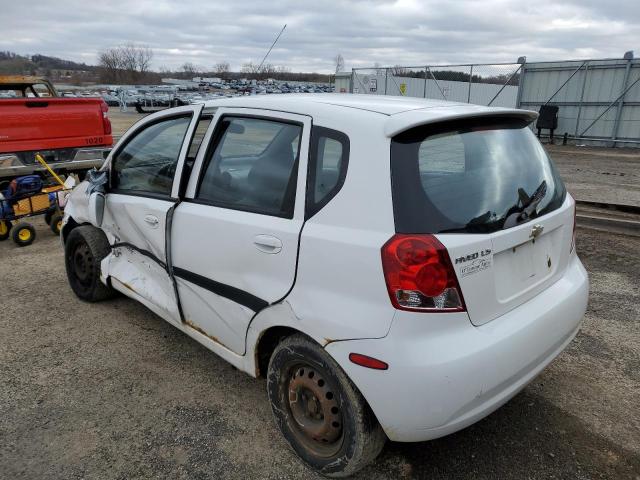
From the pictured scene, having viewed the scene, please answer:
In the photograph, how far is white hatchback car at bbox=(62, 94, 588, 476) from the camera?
195 centimetres

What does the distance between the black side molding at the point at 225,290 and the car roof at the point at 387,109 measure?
95 cm

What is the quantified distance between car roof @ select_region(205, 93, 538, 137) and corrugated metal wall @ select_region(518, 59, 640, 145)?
1636 cm

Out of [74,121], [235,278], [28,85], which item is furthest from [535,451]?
[28,85]

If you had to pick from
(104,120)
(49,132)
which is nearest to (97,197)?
(49,132)

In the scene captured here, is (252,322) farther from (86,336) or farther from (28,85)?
(28,85)

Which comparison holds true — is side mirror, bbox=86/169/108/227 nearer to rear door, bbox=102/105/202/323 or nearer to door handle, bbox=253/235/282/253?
rear door, bbox=102/105/202/323

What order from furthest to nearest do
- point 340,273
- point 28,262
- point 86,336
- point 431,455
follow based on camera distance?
point 28,262
point 86,336
point 431,455
point 340,273

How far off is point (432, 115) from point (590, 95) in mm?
17543

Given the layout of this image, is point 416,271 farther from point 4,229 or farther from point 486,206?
point 4,229

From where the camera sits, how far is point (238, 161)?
2.81 m

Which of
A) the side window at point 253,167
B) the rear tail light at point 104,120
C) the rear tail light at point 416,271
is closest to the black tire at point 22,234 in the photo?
the rear tail light at point 104,120

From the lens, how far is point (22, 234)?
6027 mm

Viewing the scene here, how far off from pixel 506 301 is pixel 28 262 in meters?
5.25

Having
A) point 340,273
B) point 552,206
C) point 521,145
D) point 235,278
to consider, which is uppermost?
point 521,145
